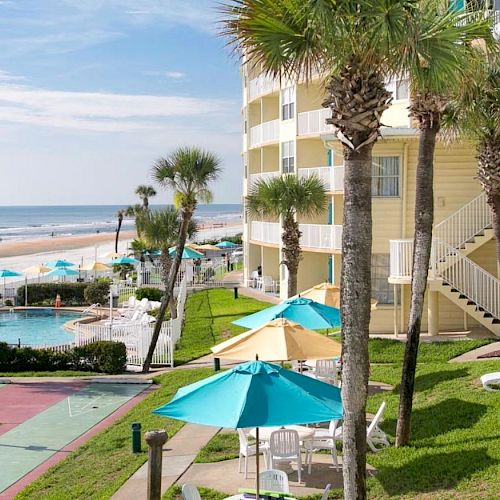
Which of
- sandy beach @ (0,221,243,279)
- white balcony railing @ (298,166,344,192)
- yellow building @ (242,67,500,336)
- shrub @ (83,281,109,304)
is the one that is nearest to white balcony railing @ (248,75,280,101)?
yellow building @ (242,67,500,336)

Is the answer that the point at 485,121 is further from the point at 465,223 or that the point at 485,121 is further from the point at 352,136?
the point at 465,223

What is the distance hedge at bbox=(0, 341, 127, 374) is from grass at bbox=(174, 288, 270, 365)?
2213 mm

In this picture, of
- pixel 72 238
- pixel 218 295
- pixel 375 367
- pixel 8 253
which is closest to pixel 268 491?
pixel 375 367

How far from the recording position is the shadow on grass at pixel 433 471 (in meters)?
11.0

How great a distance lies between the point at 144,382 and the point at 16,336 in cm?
1464

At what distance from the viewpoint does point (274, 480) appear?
11.2 metres

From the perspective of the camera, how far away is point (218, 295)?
43000mm

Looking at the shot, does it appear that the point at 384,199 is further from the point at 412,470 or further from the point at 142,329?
the point at 412,470

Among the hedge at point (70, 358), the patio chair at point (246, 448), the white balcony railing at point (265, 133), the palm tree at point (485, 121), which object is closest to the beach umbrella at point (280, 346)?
the patio chair at point (246, 448)

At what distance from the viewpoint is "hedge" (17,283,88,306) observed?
4491 cm

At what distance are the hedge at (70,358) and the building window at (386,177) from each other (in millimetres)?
10342

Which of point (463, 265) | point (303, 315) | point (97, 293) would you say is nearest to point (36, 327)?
point (97, 293)

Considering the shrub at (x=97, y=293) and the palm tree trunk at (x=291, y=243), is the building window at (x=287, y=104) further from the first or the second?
the shrub at (x=97, y=293)

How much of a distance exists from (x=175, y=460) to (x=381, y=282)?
15178 mm
